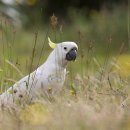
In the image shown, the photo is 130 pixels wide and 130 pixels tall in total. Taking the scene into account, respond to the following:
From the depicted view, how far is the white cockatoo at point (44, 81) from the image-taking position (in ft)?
21.8

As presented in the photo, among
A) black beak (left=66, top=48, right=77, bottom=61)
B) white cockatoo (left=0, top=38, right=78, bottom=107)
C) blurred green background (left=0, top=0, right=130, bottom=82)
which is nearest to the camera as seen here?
white cockatoo (left=0, top=38, right=78, bottom=107)

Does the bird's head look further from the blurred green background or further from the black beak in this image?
the blurred green background

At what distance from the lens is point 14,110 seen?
6.07 m

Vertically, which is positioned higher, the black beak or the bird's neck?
the black beak

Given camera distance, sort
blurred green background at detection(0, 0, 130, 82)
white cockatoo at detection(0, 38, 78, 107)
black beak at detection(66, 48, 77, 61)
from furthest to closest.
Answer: blurred green background at detection(0, 0, 130, 82), black beak at detection(66, 48, 77, 61), white cockatoo at detection(0, 38, 78, 107)

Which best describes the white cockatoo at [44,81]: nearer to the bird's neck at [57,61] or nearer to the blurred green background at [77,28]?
the bird's neck at [57,61]

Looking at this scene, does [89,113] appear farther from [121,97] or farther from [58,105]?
[121,97]

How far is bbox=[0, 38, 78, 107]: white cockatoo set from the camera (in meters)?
6.64

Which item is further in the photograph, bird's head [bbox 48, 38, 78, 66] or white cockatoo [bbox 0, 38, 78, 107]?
bird's head [bbox 48, 38, 78, 66]

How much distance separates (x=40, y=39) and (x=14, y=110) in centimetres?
1265

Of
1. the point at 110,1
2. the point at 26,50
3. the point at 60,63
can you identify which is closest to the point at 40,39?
the point at 26,50

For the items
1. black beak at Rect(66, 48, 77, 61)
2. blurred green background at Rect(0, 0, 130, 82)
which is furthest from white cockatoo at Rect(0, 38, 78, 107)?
blurred green background at Rect(0, 0, 130, 82)

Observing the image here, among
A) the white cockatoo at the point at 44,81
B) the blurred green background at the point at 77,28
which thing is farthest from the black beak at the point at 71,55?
the blurred green background at the point at 77,28

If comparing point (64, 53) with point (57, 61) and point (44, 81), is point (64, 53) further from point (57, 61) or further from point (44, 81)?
point (44, 81)
